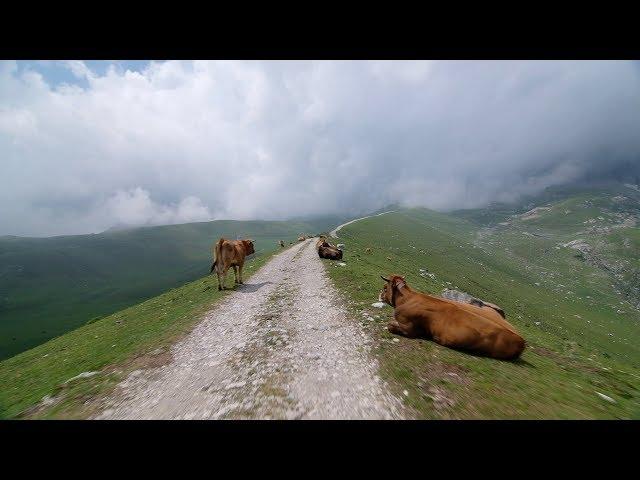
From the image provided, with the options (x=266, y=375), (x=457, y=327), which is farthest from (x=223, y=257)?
(x=457, y=327)

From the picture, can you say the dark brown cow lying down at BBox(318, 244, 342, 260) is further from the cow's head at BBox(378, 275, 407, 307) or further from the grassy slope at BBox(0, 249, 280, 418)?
the cow's head at BBox(378, 275, 407, 307)

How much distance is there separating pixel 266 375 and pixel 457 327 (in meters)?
6.38

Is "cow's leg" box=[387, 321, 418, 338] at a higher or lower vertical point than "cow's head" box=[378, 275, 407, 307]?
lower

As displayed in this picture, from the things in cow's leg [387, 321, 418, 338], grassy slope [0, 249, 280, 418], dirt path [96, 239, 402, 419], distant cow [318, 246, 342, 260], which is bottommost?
grassy slope [0, 249, 280, 418]

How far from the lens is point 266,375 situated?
7.98 metres

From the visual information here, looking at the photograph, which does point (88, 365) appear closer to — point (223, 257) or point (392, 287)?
point (223, 257)

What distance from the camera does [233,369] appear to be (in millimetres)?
8508

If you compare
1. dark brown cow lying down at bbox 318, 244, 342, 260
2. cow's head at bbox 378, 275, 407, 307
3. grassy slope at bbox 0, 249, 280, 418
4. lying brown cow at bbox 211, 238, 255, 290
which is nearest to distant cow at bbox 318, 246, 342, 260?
dark brown cow lying down at bbox 318, 244, 342, 260

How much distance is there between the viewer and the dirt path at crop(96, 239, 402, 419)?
6559mm

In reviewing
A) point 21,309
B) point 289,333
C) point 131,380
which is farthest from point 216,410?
point 21,309

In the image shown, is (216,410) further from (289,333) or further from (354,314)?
(354,314)
